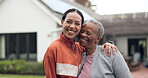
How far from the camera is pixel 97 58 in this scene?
222 centimetres

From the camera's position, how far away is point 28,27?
13.9 meters

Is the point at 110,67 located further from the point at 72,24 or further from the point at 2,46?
the point at 2,46

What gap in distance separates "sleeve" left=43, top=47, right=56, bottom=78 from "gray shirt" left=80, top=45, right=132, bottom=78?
1.21 feet

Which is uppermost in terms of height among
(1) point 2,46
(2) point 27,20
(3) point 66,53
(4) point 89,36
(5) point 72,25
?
(2) point 27,20

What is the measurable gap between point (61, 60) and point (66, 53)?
0.10 metres

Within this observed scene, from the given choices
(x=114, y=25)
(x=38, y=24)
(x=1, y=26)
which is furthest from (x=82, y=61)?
(x=114, y=25)

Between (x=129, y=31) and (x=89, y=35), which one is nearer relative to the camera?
(x=89, y=35)

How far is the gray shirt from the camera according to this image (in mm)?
2102

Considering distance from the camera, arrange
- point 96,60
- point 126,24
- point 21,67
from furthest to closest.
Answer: point 126,24
point 21,67
point 96,60

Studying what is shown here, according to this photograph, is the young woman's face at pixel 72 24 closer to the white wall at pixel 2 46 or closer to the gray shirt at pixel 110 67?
the gray shirt at pixel 110 67

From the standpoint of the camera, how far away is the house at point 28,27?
1312 centimetres

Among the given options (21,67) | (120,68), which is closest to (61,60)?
(120,68)

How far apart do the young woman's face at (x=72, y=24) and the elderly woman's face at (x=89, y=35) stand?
2.5 inches

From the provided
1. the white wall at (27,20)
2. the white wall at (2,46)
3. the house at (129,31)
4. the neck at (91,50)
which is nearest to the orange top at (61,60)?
the neck at (91,50)
